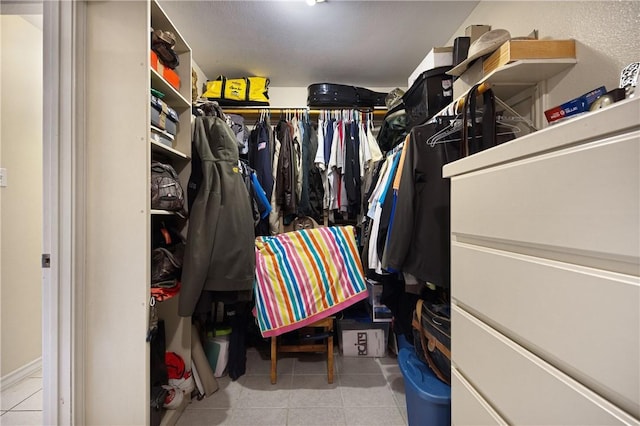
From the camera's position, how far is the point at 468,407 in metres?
0.68

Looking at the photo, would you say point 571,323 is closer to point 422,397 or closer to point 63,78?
point 422,397

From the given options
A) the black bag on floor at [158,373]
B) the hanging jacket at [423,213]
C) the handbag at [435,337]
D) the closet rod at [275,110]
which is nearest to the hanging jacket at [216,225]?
the black bag on floor at [158,373]

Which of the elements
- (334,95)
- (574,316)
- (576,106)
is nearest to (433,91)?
(576,106)

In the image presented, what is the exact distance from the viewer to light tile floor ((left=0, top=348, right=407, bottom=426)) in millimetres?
1421

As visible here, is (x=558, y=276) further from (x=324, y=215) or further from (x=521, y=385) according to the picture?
(x=324, y=215)

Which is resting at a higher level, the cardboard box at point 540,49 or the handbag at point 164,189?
the cardboard box at point 540,49

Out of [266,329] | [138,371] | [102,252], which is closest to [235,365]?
[266,329]

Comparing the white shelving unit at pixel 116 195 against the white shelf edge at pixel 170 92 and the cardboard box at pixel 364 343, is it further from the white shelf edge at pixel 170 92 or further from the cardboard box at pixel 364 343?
the cardboard box at pixel 364 343

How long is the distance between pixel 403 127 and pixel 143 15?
5.48 ft

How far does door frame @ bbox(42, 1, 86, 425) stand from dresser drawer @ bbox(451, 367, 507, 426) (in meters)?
1.42

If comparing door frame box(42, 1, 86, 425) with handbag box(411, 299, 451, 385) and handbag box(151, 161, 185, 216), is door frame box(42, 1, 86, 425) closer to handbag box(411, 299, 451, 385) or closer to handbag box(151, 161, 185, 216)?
handbag box(151, 161, 185, 216)

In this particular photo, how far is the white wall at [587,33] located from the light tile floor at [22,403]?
3.01 m

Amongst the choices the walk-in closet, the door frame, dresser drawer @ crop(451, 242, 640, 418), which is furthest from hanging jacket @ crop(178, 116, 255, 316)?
dresser drawer @ crop(451, 242, 640, 418)

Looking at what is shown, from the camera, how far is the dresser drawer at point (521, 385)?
385mm
